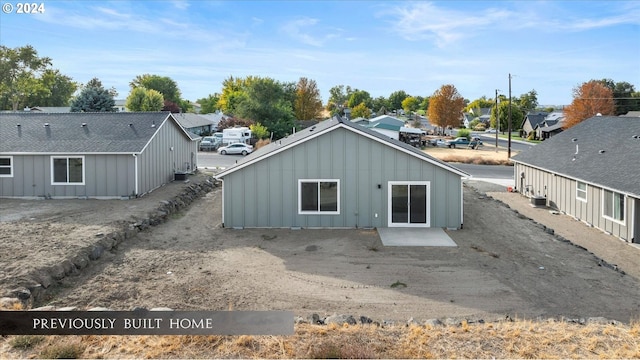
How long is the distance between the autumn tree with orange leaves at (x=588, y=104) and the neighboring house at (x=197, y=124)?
44.3 metres

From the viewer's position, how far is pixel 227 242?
16.0 meters

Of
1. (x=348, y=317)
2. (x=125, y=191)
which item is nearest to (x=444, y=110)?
(x=125, y=191)

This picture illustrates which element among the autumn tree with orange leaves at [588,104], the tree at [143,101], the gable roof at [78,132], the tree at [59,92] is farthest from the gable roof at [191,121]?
the autumn tree with orange leaves at [588,104]

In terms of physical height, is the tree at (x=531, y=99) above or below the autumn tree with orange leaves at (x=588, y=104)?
above

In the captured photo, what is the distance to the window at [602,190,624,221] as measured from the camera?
17005 millimetres

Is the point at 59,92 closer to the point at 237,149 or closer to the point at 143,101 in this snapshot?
the point at 143,101

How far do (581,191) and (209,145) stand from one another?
36025 millimetres

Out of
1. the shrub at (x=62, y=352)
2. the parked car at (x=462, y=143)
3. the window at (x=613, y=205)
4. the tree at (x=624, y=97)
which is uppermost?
the tree at (x=624, y=97)

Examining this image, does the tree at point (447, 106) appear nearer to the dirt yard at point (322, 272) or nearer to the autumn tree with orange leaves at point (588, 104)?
the autumn tree with orange leaves at point (588, 104)

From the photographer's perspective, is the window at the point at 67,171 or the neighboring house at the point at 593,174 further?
the window at the point at 67,171

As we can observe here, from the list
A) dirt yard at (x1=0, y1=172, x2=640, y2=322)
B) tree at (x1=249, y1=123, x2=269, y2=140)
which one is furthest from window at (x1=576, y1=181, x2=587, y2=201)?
tree at (x1=249, y1=123, x2=269, y2=140)

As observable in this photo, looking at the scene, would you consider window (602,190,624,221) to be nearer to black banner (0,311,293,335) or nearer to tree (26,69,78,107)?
black banner (0,311,293,335)

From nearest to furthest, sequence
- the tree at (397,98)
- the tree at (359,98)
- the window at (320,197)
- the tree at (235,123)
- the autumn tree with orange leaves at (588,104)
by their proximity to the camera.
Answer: the window at (320,197), the autumn tree with orange leaves at (588,104), the tree at (235,123), the tree at (359,98), the tree at (397,98)

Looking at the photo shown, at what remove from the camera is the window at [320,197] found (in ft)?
58.9
